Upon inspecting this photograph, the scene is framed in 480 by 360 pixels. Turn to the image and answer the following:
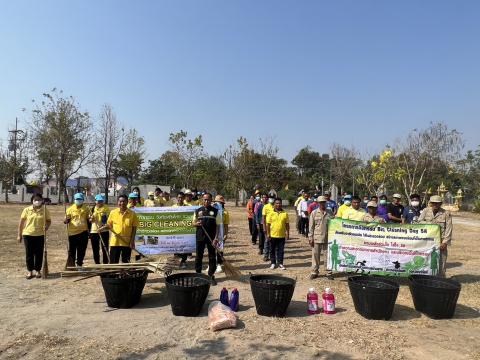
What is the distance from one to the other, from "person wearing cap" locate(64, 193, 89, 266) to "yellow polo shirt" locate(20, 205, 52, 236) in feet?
1.68

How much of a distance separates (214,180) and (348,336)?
4447 cm

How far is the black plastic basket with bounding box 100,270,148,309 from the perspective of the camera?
6.59 metres

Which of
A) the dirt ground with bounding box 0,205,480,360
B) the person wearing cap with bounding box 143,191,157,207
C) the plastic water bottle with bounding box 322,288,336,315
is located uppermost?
the person wearing cap with bounding box 143,191,157,207

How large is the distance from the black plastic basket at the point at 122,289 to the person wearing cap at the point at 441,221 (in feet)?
19.7

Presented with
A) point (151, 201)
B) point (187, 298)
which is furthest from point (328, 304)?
point (151, 201)

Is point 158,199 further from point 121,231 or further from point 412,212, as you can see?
point 412,212

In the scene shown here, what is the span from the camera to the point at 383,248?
8.66 metres

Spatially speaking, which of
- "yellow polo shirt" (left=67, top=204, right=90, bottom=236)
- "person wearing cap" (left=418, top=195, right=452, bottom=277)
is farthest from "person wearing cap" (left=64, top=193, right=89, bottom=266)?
"person wearing cap" (left=418, top=195, right=452, bottom=277)

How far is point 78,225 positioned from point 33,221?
0.90m

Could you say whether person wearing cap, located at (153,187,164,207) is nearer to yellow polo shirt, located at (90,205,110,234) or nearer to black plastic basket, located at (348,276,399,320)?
yellow polo shirt, located at (90,205,110,234)

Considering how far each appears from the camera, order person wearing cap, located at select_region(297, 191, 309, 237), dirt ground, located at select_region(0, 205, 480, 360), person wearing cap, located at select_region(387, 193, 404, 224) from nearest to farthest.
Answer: dirt ground, located at select_region(0, 205, 480, 360) < person wearing cap, located at select_region(387, 193, 404, 224) < person wearing cap, located at select_region(297, 191, 309, 237)

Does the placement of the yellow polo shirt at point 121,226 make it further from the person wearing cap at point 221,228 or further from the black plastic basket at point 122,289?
the person wearing cap at point 221,228

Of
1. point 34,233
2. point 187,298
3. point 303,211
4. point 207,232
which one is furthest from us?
point 303,211

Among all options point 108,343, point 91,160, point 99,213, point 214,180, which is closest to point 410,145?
point 214,180
